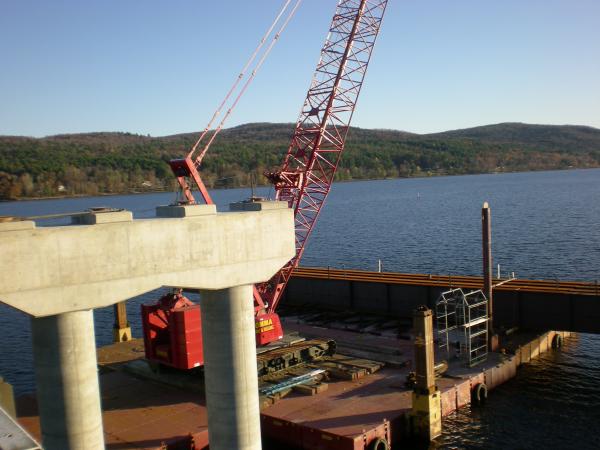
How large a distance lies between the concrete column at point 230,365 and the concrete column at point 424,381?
859 centimetres

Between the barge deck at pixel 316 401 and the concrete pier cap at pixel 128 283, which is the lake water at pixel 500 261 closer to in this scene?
the barge deck at pixel 316 401

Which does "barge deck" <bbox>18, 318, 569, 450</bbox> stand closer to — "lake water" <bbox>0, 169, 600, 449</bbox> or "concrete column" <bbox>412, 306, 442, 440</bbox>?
"concrete column" <bbox>412, 306, 442, 440</bbox>

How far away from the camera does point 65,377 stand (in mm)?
12852

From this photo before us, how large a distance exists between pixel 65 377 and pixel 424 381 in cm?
1374

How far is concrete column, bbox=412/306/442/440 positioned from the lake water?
48.7 inches

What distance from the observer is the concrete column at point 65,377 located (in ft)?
41.8

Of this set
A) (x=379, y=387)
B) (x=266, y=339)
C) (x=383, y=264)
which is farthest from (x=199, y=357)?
(x=383, y=264)

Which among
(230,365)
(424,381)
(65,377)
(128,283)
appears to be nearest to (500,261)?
(424,381)

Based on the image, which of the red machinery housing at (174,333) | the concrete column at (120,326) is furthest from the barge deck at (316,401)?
the concrete column at (120,326)

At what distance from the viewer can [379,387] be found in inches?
1009

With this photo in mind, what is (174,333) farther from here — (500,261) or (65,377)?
(500,261)

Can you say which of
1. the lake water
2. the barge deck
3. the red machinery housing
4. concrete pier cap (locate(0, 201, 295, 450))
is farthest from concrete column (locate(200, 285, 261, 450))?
the red machinery housing

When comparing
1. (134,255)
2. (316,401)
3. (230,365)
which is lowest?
(316,401)

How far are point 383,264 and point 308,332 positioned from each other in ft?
105
